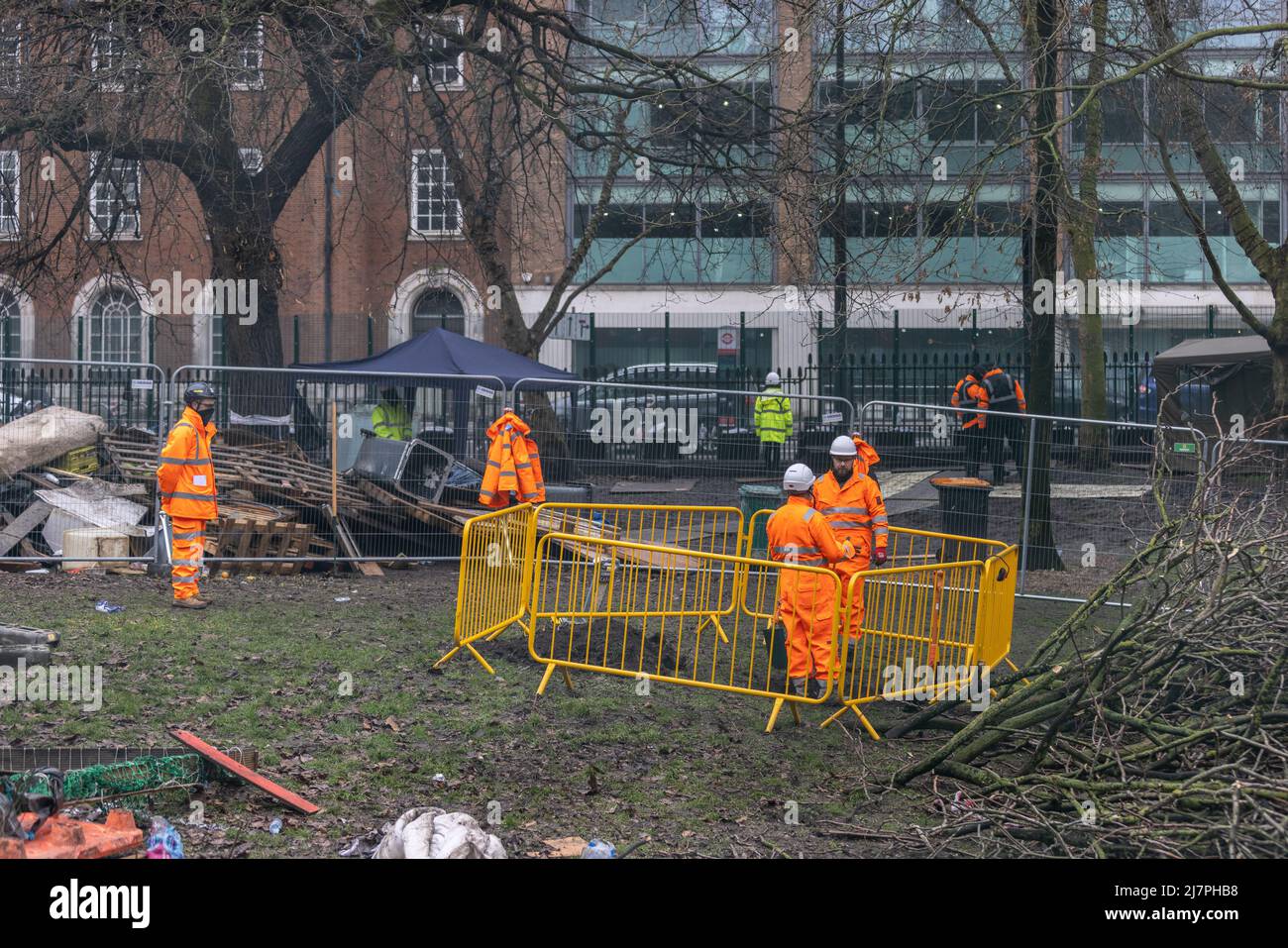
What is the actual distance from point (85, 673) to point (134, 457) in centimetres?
594

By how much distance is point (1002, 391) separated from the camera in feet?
62.8

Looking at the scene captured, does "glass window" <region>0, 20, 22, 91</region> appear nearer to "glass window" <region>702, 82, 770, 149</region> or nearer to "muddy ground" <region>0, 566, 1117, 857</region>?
"muddy ground" <region>0, 566, 1117, 857</region>

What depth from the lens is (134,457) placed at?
13211mm

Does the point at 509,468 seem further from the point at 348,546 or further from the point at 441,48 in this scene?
the point at 441,48

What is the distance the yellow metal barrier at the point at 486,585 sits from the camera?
28.6 feet

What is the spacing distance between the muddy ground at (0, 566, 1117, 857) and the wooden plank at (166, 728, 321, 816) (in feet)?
0.24

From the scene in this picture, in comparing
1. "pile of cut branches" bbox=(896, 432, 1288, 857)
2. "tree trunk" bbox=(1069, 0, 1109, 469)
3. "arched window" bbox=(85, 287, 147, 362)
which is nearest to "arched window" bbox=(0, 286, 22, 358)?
"arched window" bbox=(85, 287, 147, 362)

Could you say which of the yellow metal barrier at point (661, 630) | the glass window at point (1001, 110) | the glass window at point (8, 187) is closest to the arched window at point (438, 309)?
the glass window at point (8, 187)

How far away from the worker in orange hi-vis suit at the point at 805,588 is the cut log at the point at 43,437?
7.92 meters

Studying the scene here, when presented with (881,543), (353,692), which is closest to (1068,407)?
(881,543)

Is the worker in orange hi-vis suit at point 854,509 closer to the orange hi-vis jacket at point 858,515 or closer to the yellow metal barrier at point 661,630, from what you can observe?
the orange hi-vis jacket at point 858,515

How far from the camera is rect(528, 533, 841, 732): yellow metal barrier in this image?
7.88m

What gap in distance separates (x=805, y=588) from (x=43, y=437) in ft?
28.0

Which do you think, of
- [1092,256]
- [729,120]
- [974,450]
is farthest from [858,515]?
[1092,256]
